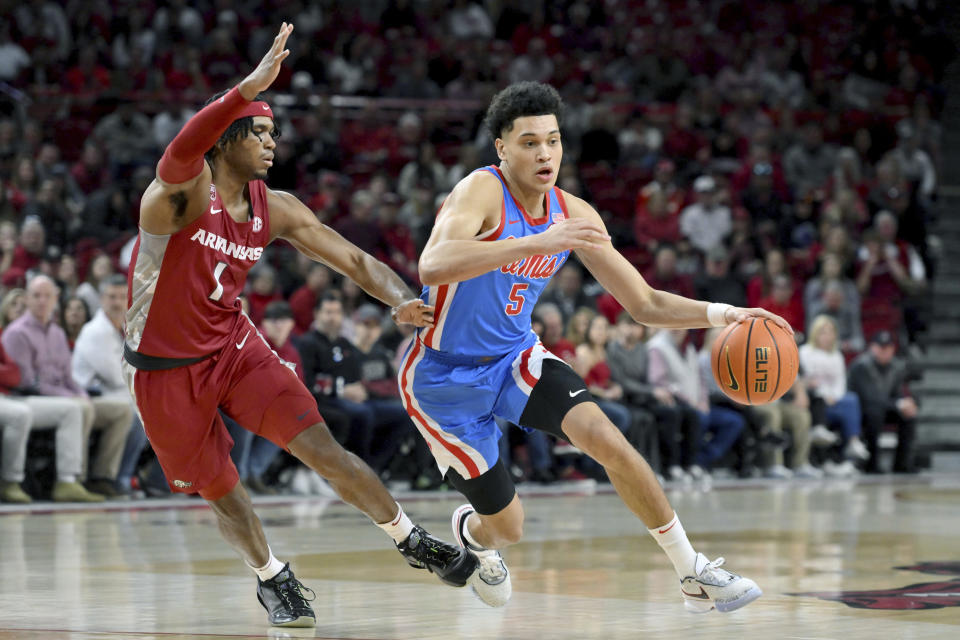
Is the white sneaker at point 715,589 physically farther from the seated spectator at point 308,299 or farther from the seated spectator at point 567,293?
the seated spectator at point 567,293

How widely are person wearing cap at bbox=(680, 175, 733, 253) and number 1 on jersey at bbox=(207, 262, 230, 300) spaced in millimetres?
11453

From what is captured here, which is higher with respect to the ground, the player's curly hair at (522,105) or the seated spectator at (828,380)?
the player's curly hair at (522,105)

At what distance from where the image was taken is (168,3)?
1742 centimetres

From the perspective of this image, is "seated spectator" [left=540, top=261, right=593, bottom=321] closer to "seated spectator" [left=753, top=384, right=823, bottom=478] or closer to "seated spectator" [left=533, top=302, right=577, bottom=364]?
"seated spectator" [left=533, top=302, right=577, bottom=364]

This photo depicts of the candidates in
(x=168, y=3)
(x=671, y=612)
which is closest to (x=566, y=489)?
(x=671, y=612)

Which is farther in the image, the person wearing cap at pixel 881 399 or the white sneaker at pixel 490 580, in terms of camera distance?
the person wearing cap at pixel 881 399

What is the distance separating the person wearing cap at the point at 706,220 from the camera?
1639cm

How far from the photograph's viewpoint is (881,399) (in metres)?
15.1

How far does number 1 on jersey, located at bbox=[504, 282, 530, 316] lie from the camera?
550 centimetres

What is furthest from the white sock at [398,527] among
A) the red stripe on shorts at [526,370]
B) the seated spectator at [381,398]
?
the seated spectator at [381,398]

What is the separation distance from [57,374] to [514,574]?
5189 millimetres

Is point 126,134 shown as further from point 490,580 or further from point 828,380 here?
point 490,580

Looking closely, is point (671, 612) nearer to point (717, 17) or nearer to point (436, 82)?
point (436, 82)

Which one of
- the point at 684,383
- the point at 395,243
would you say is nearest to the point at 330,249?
the point at 684,383
